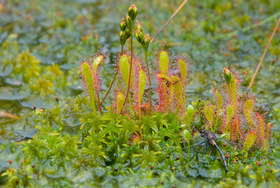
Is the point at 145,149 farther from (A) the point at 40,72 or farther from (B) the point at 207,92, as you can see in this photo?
(A) the point at 40,72

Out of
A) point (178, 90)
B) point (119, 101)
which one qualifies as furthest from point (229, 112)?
point (119, 101)

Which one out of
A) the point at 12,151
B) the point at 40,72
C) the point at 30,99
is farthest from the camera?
the point at 40,72

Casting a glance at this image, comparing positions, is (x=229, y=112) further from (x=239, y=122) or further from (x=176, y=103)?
(x=176, y=103)

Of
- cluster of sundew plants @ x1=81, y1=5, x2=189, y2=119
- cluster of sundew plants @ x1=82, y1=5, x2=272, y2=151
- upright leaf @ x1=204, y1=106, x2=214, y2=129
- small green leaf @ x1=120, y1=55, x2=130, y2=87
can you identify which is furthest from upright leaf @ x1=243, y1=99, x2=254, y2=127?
small green leaf @ x1=120, y1=55, x2=130, y2=87

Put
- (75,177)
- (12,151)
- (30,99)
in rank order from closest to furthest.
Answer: (75,177) < (12,151) < (30,99)

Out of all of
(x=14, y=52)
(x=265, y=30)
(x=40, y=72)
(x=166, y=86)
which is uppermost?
(x=265, y=30)

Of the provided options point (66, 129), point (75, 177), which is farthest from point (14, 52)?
point (75, 177)
